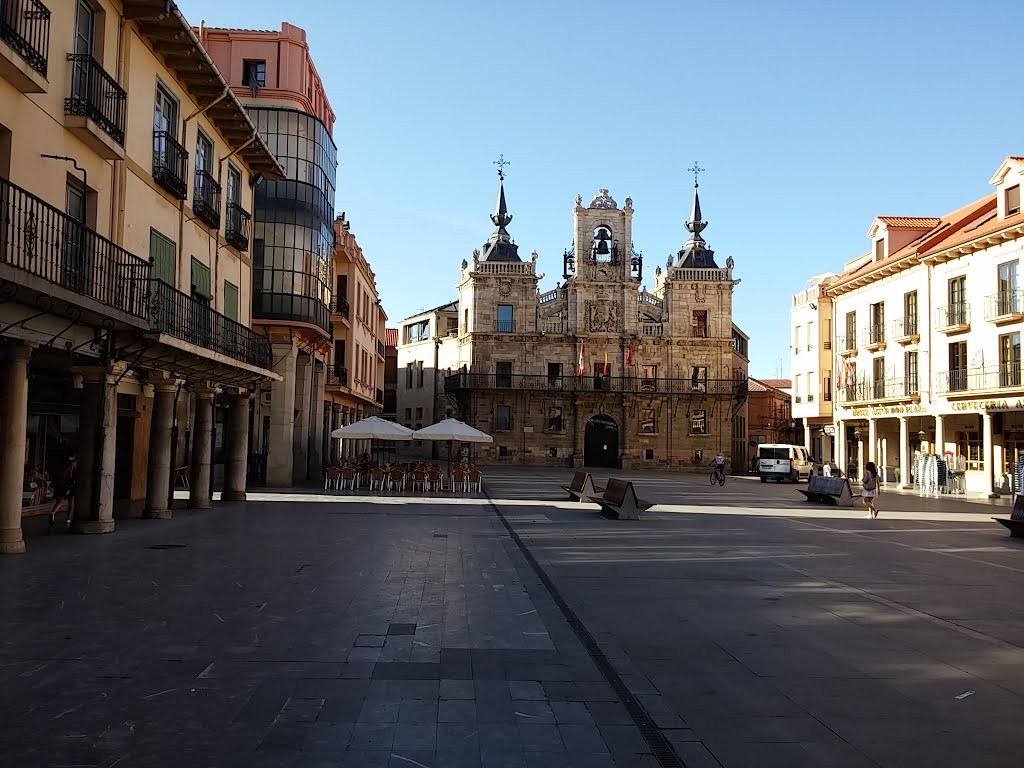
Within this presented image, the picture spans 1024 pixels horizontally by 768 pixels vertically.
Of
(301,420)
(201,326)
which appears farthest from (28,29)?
(301,420)

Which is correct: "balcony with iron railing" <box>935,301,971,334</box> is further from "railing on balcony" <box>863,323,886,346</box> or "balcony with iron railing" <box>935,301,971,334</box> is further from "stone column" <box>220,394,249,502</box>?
"stone column" <box>220,394,249,502</box>

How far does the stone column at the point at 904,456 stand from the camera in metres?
39.7

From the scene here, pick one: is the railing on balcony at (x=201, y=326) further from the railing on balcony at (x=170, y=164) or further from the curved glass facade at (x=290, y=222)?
the curved glass facade at (x=290, y=222)

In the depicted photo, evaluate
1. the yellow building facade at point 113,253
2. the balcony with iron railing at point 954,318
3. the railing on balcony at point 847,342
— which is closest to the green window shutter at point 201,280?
the yellow building facade at point 113,253

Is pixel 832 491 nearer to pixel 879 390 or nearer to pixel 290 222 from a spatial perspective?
pixel 879 390

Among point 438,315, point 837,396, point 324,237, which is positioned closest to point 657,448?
point 837,396

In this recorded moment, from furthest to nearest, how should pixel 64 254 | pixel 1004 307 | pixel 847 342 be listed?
pixel 847 342 → pixel 1004 307 → pixel 64 254

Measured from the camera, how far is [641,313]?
6656 cm

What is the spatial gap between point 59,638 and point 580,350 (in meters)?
58.3

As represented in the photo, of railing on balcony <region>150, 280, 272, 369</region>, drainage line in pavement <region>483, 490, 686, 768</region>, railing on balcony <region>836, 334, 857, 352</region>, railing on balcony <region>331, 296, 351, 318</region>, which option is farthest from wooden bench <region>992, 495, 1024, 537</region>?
railing on balcony <region>836, 334, 857, 352</region>

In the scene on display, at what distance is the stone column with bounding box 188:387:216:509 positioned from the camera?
20.5 m

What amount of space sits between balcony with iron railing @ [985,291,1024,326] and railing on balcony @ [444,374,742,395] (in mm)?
31122

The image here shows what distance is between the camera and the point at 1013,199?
33.4 metres

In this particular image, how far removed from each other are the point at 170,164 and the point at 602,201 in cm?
5105
